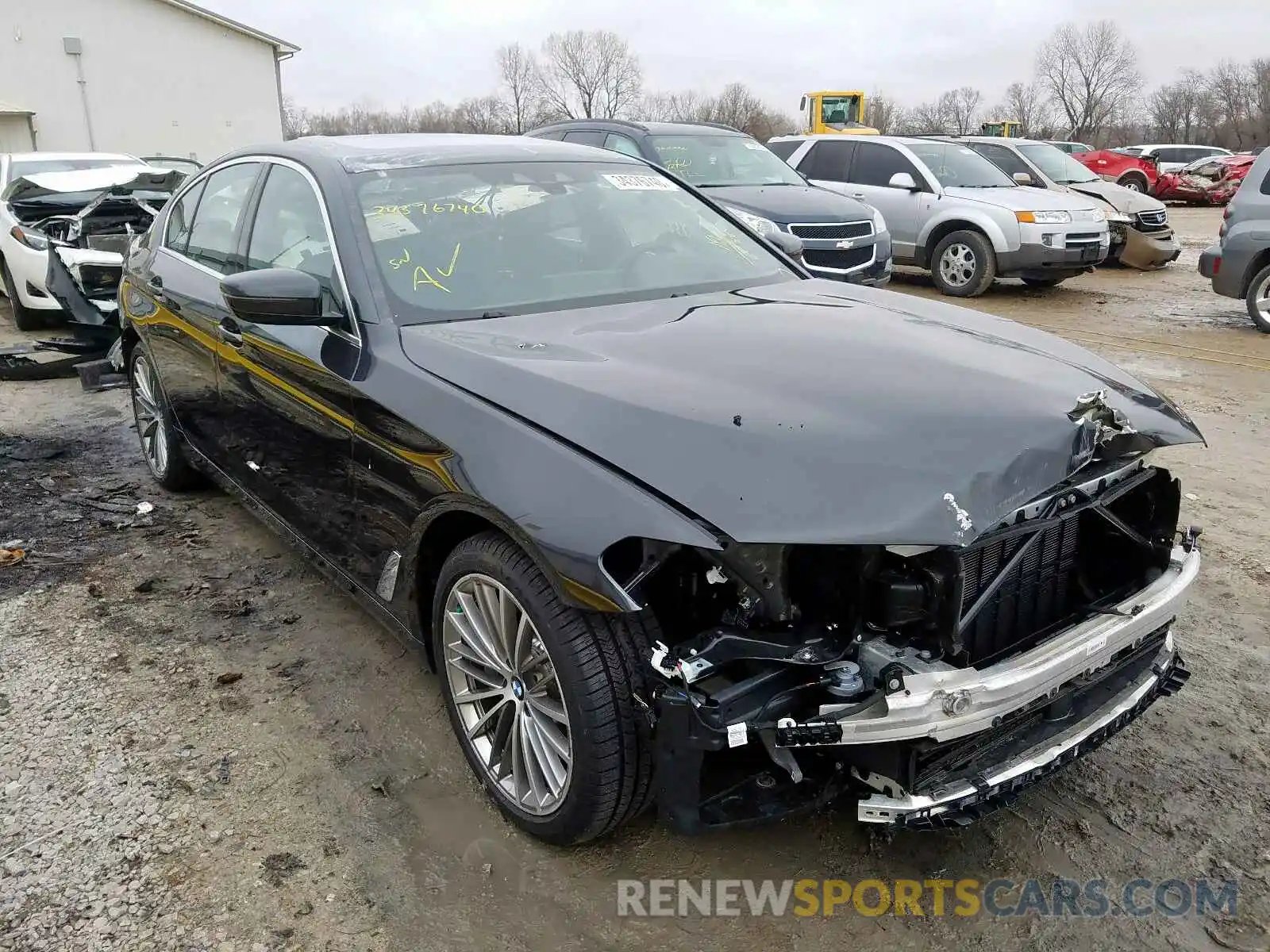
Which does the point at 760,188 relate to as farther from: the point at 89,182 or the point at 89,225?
the point at 89,182

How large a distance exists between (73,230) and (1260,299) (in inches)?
425

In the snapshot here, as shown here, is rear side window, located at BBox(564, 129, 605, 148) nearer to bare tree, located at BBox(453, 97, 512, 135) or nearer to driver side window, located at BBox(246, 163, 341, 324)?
driver side window, located at BBox(246, 163, 341, 324)

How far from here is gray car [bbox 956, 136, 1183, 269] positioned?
1322 cm

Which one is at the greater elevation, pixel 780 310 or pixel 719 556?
pixel 780 310

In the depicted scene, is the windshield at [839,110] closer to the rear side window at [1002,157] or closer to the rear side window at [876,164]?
the rear side window at [1002,157]

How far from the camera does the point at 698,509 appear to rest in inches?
80.7

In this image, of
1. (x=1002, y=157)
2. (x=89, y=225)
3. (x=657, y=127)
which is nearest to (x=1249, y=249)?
(x=1002, y=157)

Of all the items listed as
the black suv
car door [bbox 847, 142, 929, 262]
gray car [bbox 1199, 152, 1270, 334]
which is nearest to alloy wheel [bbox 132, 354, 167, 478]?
the black suv

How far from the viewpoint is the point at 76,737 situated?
3.05 metres

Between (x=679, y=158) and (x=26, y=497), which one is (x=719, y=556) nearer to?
(x=26, y=497)

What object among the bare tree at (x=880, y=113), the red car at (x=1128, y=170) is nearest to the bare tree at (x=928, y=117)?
the bare tree at (x=880, y=113)

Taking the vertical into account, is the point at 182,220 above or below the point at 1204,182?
above

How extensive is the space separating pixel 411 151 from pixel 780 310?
1.53 m

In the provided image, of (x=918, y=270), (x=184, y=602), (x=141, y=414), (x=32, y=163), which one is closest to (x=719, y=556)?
(x=184, y=602)
